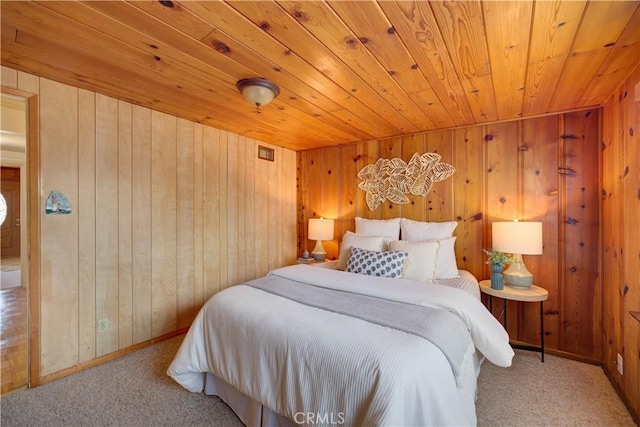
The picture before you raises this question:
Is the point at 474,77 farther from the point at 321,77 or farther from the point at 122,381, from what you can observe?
the point at 122,381

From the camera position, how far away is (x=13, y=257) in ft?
21.3

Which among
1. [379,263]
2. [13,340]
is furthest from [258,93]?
[13,340]

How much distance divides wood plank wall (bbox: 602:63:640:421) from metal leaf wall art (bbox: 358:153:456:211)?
1202mm

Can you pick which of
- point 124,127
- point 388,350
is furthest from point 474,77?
point 124,127

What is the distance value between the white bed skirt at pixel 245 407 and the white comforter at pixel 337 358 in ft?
0.33

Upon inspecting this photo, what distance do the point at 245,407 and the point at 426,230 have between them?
7.15 ft

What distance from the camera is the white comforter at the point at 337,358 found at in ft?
3.51

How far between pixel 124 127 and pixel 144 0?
1.53 m

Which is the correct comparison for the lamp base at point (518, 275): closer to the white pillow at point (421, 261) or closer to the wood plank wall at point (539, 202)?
the wood plank wall at point (539, 202)

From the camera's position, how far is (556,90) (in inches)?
80.7

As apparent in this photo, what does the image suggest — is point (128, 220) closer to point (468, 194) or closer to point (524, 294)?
point (468, 194)

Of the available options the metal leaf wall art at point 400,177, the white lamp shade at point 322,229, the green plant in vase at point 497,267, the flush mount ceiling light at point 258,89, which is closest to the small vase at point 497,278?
the green plant in vase at point 497,267

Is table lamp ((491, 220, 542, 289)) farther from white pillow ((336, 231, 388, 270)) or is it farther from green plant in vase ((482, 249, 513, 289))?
white pillow ((336, 231, 388, 270))

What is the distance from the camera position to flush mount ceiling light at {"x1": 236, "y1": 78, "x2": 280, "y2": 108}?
192cm
